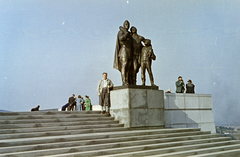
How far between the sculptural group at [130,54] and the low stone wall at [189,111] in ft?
6.68

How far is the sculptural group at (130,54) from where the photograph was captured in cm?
1059

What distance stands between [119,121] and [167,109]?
330 cm

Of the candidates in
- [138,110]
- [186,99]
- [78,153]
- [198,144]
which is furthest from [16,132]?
[186,99]

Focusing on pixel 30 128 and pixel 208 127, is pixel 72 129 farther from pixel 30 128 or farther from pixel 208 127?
pixel 208 127

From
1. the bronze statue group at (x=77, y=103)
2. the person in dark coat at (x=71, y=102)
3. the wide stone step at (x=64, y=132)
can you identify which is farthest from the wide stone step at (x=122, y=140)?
the person in dark coat at (x=71, y=102)

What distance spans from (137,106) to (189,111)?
14.0 ft

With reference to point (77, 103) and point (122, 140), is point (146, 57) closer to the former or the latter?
point (122, 140)


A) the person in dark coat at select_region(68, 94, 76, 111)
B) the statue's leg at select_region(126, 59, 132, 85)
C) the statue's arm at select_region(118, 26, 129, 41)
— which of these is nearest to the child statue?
the statue's leg at select_region(126, 59, 132, 85)

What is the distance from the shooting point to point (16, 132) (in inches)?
282

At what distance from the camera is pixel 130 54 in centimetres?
1073

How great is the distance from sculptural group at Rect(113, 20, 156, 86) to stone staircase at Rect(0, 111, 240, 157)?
2.25 m

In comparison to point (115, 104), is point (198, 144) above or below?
below

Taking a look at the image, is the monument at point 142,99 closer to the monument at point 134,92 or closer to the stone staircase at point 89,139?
the monument at point 134,92

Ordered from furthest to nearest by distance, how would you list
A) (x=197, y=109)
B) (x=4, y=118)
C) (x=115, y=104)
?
(x=197, y=109) → (x=115, y=104) → (x=4, y=118)
